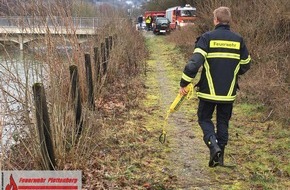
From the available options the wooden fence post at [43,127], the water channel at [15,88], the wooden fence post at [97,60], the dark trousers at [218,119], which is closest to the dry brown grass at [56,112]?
the water channel at [15,88]

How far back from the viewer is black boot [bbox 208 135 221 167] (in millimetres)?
5277

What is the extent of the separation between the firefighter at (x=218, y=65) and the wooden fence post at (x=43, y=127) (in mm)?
1789

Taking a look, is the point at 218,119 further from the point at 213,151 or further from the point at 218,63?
the point at 218,63

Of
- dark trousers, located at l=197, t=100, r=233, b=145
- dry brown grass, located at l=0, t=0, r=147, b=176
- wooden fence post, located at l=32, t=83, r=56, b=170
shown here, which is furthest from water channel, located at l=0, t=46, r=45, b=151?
dark trousers, located at l=197, t=100, r=233, b=145

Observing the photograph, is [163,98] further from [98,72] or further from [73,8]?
[73,8]

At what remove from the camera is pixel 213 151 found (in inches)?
209

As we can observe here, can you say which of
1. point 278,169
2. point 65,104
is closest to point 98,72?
point 65,104

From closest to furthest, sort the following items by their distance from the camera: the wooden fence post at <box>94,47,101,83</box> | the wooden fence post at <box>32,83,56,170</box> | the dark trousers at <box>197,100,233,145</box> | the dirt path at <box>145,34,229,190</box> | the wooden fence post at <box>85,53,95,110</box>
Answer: the wooden fence post at <box>32,83,56,170</box> < the dirt path at <box>145,34,229,190</box> < the dark trousers at <box>197,100,233,145</box> < the wooden fence post at <box>85,53,95,110</box> < the wooden fence post at <box>94,47,101,83</box>

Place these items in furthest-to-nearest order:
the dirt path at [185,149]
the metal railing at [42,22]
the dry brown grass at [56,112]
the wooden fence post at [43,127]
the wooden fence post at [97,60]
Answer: the wooden fence post at [97,60] < the metal railing at [42,22] < the dirt path at [185,149] < the dry brown grass at [56,112] < the wooden fence post at [43,127]

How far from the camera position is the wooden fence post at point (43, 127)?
4605mm

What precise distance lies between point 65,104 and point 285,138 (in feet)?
12.1

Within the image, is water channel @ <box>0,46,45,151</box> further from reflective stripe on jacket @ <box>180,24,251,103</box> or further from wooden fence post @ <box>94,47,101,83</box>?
wooden fence post @ <box>94,47,101,83</box>

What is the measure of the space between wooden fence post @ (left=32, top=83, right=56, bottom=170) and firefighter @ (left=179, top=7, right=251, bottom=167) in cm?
179

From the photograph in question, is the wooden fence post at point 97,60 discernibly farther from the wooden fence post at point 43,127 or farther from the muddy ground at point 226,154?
the wooden fence post at point 43,127
